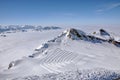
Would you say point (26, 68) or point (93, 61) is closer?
point (26, 68)

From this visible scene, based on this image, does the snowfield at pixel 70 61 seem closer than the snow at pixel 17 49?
Yes

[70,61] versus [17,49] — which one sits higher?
[70,61]

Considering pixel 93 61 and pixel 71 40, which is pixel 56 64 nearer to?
pixel 93 61

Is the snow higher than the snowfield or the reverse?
the reverse

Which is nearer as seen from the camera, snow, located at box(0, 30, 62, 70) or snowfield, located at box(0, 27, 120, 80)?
snowfield, located at box(0, 27, 120, 80)

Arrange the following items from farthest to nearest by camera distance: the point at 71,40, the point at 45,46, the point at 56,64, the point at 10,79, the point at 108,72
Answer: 1. the point at 71,40
2. the point at 45,46
3. the point at 56,64
4. the point at 108,72
5. the point at 10,79

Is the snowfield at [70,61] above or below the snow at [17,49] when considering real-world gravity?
above

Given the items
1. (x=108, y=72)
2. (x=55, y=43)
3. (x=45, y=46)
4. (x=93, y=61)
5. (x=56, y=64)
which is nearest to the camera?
(x=108, y=72)

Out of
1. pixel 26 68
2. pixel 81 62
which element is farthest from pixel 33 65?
pixel 81 62

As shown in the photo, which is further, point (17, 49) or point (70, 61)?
point (17, 49)
